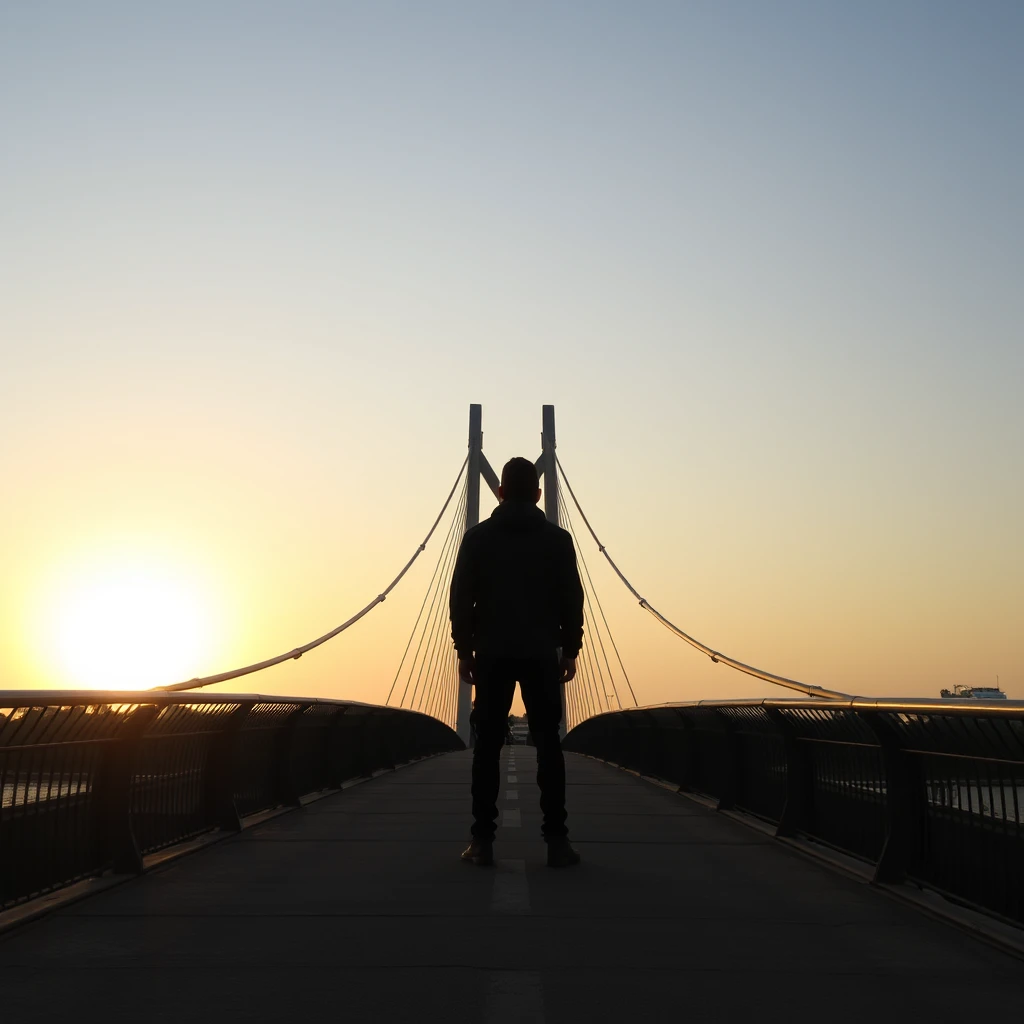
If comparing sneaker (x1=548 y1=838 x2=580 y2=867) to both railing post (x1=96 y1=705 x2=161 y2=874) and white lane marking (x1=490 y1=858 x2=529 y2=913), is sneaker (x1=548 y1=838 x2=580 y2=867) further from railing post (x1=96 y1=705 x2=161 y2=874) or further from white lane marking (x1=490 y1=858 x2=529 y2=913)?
railing post (x1=96 y1=705 x2=161 y2=874)

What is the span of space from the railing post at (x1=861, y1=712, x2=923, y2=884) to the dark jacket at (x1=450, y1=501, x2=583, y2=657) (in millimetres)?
1621

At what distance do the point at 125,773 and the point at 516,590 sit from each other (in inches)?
80.7

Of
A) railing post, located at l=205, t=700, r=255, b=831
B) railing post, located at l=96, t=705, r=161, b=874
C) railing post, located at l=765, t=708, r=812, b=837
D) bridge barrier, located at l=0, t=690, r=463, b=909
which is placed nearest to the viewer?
bridge barrier, located at l=0, t=690, r=463, b=909

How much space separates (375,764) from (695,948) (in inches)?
481

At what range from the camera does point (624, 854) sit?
7281 millimetres

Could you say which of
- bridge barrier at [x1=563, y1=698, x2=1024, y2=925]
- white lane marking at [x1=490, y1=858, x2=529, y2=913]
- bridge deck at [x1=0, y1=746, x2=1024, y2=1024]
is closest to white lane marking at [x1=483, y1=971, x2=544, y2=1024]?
bridge deck at [x1=0, y1=746, x2=1024, y2=1024]

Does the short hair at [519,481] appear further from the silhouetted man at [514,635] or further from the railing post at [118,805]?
the railing post at [118,805]

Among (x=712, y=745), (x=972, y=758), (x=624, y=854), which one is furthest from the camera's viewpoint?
(x=712, y=745)

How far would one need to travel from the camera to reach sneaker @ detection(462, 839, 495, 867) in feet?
21.6

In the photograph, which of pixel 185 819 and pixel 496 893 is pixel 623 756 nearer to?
pixel 185 819

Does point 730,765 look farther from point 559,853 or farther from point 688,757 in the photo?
point 559,853

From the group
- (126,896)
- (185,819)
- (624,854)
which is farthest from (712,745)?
(126,896)

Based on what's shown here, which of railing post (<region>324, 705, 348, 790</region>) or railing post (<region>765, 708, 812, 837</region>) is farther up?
railing post (<region>324, 705, 348, 790</region>)

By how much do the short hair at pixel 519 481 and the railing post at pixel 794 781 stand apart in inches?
79.6
